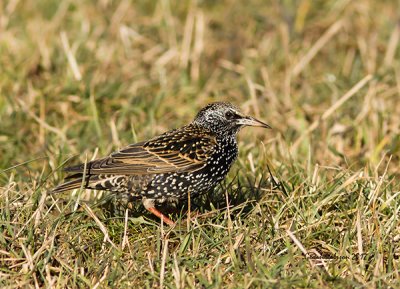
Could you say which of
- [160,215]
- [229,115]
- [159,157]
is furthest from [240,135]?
[160,215]

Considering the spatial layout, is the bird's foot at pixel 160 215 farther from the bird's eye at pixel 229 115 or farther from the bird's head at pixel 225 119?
→ the bird's eye at pixel 229 115

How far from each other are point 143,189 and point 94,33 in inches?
165

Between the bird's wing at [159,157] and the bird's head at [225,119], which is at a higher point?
the bird's head at [225,119]

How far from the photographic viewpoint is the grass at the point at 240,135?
517cm

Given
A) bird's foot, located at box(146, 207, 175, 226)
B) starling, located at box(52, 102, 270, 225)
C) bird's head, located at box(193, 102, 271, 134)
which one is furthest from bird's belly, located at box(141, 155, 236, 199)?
bird's head, located at box(193, 102, 271, 134)

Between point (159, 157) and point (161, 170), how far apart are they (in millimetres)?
114

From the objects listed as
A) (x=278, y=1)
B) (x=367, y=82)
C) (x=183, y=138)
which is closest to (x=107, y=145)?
(x=183, y=138)

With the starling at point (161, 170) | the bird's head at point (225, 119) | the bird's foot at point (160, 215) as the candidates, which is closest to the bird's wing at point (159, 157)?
the starling at point (161, 170)

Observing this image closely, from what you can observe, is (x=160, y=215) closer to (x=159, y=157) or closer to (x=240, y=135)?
(x=159, y=157)

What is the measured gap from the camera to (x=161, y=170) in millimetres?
6172

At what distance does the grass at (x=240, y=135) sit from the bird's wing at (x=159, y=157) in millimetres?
317

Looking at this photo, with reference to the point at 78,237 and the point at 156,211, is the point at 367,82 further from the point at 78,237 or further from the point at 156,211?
the point at 78,237

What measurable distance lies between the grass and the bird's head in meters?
0.38

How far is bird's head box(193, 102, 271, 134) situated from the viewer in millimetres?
6531
